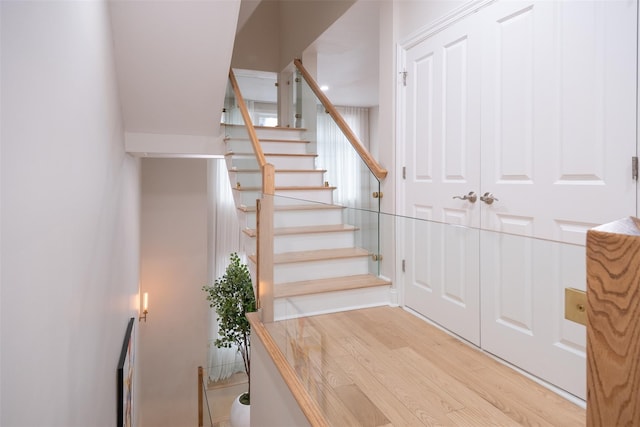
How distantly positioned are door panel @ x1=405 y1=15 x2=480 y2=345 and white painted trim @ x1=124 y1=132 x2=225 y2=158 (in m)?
2.04

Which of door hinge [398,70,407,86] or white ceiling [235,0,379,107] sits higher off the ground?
white ceiling [235,0,379,107]

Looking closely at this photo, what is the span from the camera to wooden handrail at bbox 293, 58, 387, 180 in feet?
9.87

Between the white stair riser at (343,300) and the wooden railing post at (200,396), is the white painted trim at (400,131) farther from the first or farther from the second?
the wooden railing post at (200,396)

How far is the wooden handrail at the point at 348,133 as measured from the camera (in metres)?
3.01

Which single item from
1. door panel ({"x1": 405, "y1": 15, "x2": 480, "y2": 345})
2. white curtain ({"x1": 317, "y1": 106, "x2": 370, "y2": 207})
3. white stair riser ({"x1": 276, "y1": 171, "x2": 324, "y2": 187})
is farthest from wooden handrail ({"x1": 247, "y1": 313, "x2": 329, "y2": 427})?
white stair riser ({"x1": 276, "y1": 171, "x2": 324, "y2": 187})

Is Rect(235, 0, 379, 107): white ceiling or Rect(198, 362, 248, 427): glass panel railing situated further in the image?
Rect(198, 362, 248, 427): glass panel railing

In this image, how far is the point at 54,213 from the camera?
1.28m

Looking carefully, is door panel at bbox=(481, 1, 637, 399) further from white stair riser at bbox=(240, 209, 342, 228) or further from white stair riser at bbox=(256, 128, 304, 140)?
white stair riser at bbox=(256, 128, 304, 140)

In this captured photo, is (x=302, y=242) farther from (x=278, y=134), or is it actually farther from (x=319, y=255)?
(x=278, y=134)

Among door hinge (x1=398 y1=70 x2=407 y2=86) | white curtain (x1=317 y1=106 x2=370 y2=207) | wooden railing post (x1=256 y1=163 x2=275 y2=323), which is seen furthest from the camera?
white curtain (x1=317 y1=106 x2=370 y2=207)

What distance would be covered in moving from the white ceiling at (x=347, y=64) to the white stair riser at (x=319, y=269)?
2.39 m

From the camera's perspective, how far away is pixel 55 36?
1270 mm

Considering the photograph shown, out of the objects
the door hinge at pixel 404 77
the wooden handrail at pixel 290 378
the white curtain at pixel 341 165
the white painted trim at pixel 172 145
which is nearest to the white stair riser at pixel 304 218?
the wooden handrail at pixel 290 378

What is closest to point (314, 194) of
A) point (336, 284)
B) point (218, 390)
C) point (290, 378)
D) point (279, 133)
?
point (279, 133)
